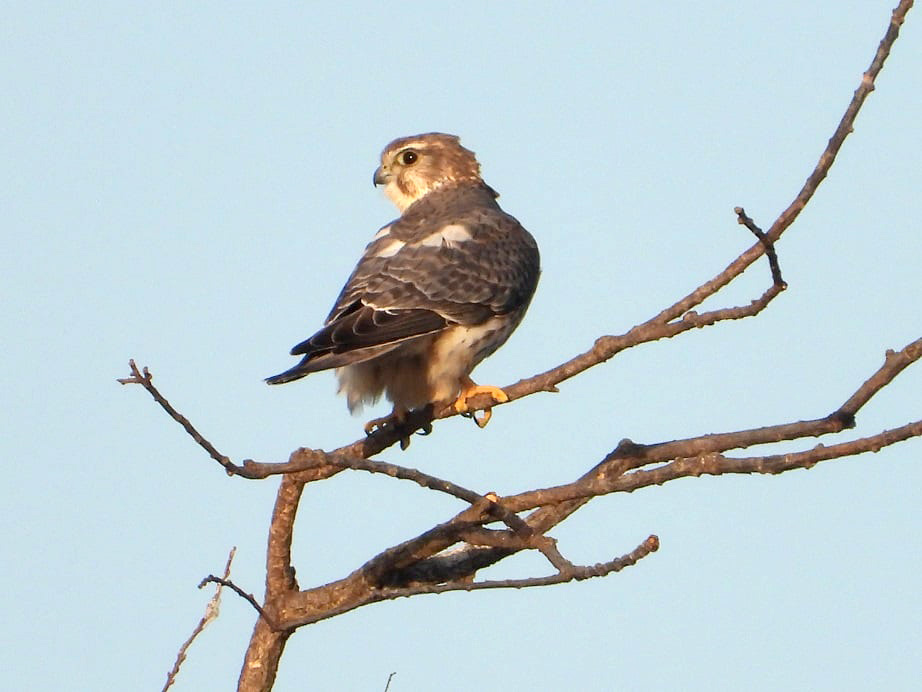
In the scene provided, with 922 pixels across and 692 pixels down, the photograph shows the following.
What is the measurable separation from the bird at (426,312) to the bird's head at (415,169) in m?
0.54

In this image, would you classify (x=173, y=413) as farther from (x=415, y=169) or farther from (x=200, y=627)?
(x=415, y=169)

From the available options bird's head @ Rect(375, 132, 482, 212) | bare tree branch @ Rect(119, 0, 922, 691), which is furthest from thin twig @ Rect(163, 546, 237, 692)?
bird's head @ Rect(375, 132, 482, 212)

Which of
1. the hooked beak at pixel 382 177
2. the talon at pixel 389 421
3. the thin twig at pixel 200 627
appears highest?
the hooked beak at pixel 382 177

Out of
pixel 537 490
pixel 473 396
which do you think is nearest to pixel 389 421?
pixel 473 396

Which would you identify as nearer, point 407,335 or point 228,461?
point 228,461

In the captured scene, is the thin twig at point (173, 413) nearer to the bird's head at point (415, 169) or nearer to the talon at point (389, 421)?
the talon at point (389, 421)

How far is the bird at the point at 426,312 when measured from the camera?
5254mm

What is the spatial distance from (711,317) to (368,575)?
136 cm

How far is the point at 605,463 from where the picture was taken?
423 centimetres

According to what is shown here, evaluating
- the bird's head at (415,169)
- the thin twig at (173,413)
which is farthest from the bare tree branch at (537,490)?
the bird's head at (415,169)

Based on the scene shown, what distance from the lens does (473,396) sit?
5.50 m

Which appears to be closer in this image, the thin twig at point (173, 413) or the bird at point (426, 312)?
the thin twig at point (173, 413)

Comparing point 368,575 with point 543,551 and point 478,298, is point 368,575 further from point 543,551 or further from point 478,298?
point 478,298

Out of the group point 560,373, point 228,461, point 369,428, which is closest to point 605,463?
point 560,373
